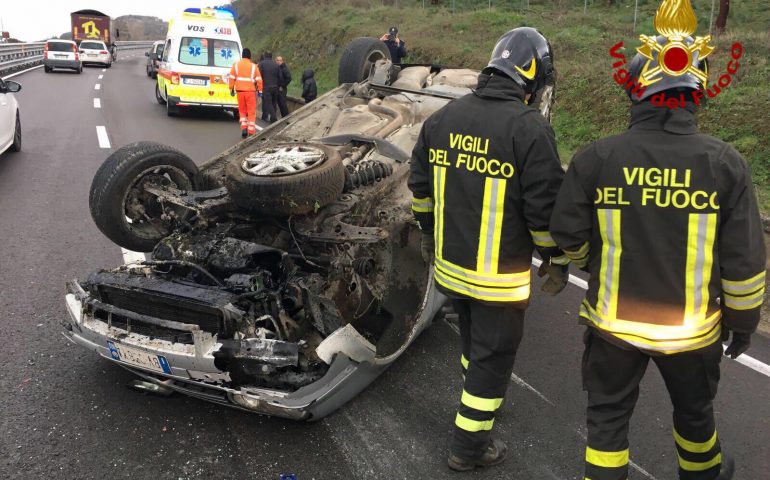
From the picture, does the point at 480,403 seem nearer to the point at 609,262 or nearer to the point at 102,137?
the point at 609,262

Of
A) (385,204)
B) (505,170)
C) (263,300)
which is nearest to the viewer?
(505,170)

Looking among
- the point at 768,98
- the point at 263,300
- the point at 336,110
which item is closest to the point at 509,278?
the point at 263,300

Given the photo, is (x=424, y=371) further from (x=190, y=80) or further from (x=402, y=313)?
(x=190, y=80)

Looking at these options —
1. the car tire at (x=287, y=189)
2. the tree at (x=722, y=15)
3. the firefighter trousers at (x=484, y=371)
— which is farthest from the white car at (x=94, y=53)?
the firefighter trousers at (x=484, y=371)

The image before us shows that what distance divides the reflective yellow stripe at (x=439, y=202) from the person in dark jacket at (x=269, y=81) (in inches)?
404

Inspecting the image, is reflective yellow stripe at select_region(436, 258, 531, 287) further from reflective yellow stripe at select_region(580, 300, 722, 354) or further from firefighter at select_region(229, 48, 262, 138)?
firefighter at select_region(229, 48, 262, 138)

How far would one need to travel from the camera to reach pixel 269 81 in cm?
1227

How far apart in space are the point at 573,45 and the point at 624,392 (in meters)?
12.5

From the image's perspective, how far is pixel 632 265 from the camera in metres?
2.16

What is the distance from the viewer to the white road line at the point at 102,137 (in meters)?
9.29

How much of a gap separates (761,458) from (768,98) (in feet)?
23.7

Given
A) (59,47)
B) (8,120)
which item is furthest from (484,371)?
(59,47)

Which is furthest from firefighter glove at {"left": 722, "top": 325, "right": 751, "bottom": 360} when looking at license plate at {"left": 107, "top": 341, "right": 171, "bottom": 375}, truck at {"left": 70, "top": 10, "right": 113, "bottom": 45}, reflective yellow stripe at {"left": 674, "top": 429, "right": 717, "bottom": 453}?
truck at {"left": 70, "top": 10, "right": 113, "bottom": 45}

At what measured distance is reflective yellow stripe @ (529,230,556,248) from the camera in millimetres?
2500
